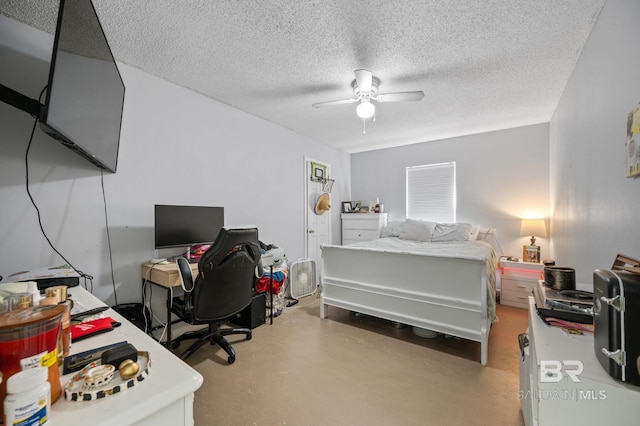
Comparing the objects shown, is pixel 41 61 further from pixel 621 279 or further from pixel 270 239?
pixel 621 279

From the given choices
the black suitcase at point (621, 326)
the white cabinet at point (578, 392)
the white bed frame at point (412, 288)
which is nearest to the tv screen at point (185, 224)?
the white bed frame at point (412, 288)

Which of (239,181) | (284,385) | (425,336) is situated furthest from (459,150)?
(284,385)

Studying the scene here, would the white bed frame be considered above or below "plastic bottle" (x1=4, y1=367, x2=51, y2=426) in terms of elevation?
below

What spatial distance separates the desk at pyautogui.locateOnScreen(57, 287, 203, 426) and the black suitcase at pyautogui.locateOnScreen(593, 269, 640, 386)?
115 centimetres

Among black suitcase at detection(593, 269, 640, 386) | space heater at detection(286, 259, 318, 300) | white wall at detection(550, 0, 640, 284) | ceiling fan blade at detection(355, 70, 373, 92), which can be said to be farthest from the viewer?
space heater at detection(286, 259, 318, 300)

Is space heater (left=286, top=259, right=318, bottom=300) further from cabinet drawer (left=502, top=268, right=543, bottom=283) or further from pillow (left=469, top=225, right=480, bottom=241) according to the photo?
cabinet drawer (left=502, top=268, right=543, bottom=283)

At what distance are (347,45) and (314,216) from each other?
279cm

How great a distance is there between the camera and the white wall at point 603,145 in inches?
48.1

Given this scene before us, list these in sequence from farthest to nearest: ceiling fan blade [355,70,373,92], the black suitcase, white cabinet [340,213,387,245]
A: white cabinet [340,213,387,245]
ceiling fan blade [355,70,373,92]
the black suitcase

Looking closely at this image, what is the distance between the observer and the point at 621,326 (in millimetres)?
719

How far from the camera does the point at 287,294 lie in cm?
373

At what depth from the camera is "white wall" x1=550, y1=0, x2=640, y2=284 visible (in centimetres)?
122

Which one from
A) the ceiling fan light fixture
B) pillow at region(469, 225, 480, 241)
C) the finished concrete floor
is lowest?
the finished concrete floor

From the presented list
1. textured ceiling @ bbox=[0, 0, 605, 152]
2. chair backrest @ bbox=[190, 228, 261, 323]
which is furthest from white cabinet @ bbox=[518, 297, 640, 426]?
textured ceiling @ bbox=[0, 0, 605, 152]
